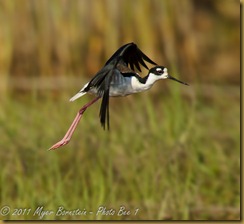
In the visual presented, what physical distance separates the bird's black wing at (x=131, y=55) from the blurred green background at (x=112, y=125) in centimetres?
105

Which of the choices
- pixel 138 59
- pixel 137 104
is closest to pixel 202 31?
pixel 137 104

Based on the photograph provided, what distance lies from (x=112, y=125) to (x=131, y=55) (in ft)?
7.00

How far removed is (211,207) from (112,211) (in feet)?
1.99

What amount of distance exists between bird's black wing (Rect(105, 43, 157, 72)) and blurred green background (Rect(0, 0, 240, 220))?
1053 mm

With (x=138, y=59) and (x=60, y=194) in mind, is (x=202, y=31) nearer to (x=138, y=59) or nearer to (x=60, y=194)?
(x=60, y=194)

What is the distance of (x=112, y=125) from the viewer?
4840mm

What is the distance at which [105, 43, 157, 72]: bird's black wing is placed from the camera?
2476mm
